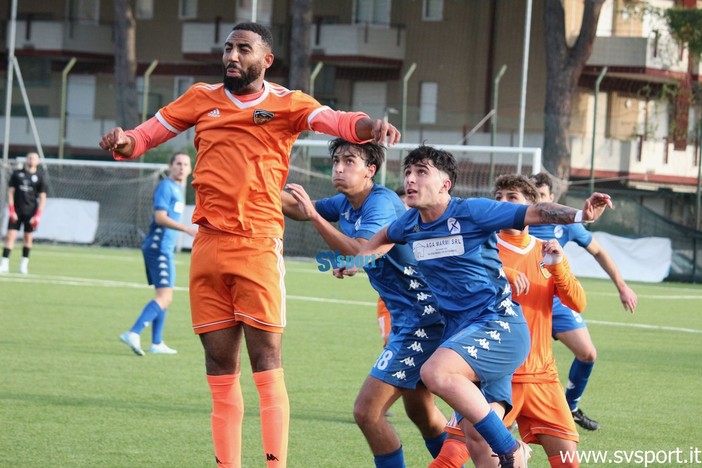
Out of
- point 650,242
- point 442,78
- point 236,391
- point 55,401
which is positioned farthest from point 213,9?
point 236,391

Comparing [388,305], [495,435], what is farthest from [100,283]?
[495,435]

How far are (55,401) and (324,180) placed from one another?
68.4ft

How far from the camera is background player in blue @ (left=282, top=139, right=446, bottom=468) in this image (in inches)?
257

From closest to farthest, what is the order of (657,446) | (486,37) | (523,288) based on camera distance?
(523,288), (657,446), (486,37)

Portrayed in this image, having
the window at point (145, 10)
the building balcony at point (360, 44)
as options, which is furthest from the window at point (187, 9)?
the building balcony at point (360, 44)

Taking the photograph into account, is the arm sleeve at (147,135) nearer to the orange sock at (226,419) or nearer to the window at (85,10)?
the orange sock at (226,419)

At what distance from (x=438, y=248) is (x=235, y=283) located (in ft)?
3.53

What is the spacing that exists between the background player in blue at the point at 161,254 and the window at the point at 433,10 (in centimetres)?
3033

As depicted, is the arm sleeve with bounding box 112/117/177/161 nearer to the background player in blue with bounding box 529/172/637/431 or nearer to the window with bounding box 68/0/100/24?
the background player in blue with bounding box 529/172/637/431

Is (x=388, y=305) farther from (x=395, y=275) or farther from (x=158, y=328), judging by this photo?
(x=158, y=328)

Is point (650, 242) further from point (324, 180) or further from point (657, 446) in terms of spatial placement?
point (657, 446)

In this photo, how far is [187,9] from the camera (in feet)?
156

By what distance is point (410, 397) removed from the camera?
6.78 metres

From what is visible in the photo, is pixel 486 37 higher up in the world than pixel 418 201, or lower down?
higher up
